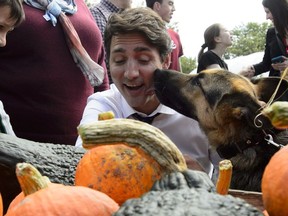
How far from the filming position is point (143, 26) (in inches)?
96.4

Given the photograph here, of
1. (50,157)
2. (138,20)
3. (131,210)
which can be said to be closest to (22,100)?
(138,20)

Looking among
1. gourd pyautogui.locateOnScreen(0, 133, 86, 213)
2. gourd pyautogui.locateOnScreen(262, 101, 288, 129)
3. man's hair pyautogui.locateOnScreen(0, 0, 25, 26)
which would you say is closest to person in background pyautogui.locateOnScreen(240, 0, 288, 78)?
man's hair pyautogui.locateOnScreen(0, 0, 25, 26)

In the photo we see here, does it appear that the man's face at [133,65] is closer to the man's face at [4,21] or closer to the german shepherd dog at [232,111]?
the german shepherd dog at [232,111]

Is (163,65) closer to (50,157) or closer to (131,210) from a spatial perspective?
(50,157)

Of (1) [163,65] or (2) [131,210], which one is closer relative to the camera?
(2) [131,210]

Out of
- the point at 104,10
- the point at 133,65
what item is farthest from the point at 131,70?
the point at 104,10

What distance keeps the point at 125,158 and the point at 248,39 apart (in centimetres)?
3943

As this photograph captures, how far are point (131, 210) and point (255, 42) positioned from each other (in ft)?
128

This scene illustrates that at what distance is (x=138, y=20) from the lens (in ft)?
8.16

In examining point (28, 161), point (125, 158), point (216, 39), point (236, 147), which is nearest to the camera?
point (125, 158)

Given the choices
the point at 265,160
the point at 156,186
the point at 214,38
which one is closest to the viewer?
the point at 156,186

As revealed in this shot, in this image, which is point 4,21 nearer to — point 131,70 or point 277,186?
point 131,70

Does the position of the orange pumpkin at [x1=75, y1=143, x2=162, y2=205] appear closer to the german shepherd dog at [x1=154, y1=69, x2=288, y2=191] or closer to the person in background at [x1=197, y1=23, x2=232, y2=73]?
the german shepherd dog at [x1=154, y1=69, x2=288, y2=191]

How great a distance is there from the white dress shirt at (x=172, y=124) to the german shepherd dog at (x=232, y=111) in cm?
12
